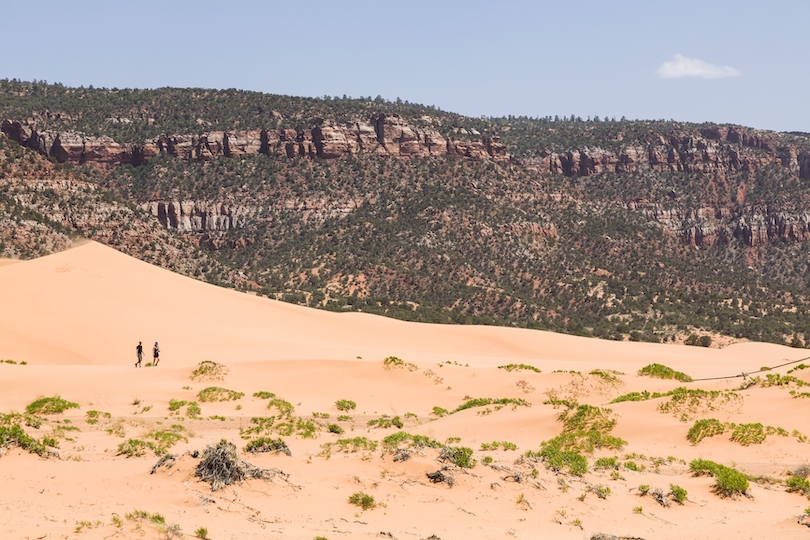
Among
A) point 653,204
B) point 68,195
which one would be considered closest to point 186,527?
point 68,195

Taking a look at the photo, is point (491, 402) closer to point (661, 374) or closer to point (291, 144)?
point (661, 374)

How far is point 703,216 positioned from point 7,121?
111m

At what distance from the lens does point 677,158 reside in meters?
139

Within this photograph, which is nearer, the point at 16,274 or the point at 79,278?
the point at 16,274

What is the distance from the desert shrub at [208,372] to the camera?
24766 millimetres

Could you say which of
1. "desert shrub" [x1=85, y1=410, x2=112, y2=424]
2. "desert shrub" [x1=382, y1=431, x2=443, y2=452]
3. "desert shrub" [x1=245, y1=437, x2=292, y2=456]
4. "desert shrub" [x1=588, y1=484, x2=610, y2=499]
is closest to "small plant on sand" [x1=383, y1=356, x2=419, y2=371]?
"desert shrub" [x1=85, y1=410, x2=112, y2=424]

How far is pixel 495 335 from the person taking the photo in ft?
146

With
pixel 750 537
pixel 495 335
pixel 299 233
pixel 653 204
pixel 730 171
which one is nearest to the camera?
pixel 750 537

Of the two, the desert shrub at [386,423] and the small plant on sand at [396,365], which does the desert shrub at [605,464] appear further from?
the small plant on sand at [396,365]

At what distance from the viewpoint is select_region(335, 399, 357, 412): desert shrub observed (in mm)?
22541

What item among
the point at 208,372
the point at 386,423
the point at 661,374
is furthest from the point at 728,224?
the point at 386,423

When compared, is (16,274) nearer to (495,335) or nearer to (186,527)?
(495,335)

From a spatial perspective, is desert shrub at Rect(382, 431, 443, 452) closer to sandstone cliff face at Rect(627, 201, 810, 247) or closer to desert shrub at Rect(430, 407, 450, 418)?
desert shrub at Rect(430, 407, 450, 418)

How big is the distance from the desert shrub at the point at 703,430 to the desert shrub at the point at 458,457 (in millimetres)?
6881
